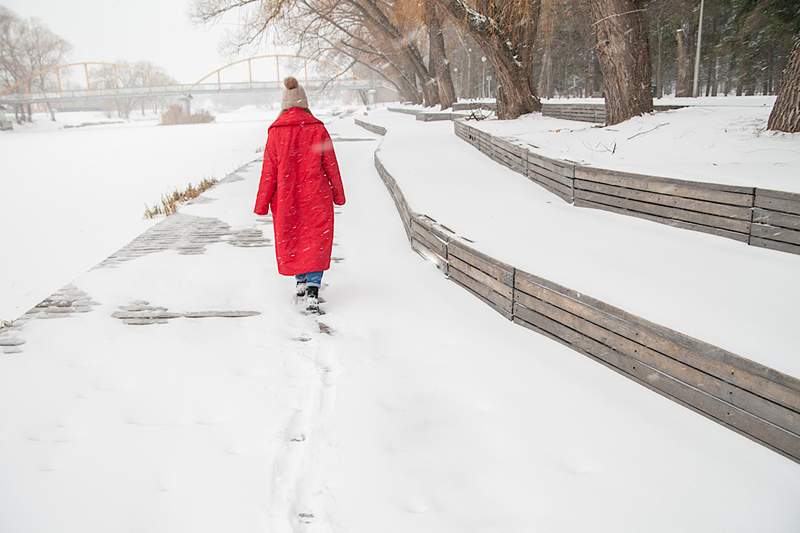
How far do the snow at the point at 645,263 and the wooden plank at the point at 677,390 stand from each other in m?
0.30

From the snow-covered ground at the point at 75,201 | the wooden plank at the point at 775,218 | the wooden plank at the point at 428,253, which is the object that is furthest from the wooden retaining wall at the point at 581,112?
the snow-covered ground at the point at 75,201

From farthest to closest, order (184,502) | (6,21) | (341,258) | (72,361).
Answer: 1. (6,21)
2. (341,258)
3. (72,361)
4. (184,502)

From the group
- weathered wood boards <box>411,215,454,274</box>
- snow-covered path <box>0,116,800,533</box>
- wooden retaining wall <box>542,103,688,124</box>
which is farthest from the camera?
wooden retaining wall <box>542,103,688,124</box>

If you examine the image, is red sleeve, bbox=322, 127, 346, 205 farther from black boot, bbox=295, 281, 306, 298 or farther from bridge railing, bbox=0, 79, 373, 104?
bridge railing, bbox=0, 79, 373, 104

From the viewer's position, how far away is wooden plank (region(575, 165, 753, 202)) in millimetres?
4911

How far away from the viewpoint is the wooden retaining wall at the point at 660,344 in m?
2.67

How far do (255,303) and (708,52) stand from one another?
34646 millimetres

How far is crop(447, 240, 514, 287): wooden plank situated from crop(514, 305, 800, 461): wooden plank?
0.31 m

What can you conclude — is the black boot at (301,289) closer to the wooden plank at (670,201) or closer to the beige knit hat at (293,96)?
the beige knit hat at (293,96)

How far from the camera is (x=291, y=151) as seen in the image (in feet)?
15.6

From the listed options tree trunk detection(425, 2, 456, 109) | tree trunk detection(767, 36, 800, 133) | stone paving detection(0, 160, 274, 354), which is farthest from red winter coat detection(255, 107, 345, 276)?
tree trunk detection(425, 2, 456, 109)

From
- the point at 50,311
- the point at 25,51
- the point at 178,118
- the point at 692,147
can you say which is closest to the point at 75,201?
the point at 50,311

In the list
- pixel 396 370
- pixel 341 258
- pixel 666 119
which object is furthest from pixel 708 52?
pixel 396 370

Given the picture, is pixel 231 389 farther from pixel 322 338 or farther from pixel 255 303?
pixel 255 303
